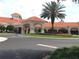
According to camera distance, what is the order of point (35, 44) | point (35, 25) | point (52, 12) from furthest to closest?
point (35, 25)
point (52, 12)
point (35, 44)

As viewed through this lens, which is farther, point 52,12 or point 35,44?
point 52,12

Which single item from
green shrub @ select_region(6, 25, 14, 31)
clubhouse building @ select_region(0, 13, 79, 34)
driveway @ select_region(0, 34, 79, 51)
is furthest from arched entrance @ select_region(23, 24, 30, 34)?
driveway @ select_region(0, 34, 79, 51)

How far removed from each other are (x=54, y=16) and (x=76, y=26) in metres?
18.8

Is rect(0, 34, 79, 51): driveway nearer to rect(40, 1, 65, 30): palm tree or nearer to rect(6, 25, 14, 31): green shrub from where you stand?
rect(40, 1, 65, 30): palm tree

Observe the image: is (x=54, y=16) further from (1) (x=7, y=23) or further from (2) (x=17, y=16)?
(2) (x=17, y=16)

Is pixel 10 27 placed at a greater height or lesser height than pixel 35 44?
greater

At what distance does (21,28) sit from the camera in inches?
3812

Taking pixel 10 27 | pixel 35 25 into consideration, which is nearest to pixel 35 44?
pixel 35 25

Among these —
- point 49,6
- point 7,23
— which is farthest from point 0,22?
point 49,6

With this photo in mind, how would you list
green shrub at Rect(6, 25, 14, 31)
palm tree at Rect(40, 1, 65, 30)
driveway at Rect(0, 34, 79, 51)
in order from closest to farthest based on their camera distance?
1. driveway at Rect(0, 34, 79, 51)
2. palm tree at Rect(40, 1, 65, 30)
3. green shrub at Rect(6, 25, 14, 31)

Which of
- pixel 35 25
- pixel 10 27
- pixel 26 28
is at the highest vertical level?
pixel 35 25

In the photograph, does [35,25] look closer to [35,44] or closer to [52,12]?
[52,12]

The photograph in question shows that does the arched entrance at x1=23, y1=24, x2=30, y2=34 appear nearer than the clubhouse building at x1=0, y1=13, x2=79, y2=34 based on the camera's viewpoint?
No

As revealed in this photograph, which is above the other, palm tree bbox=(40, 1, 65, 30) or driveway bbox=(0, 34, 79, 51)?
palm tree bbox=(40, 1, 65, 30)
